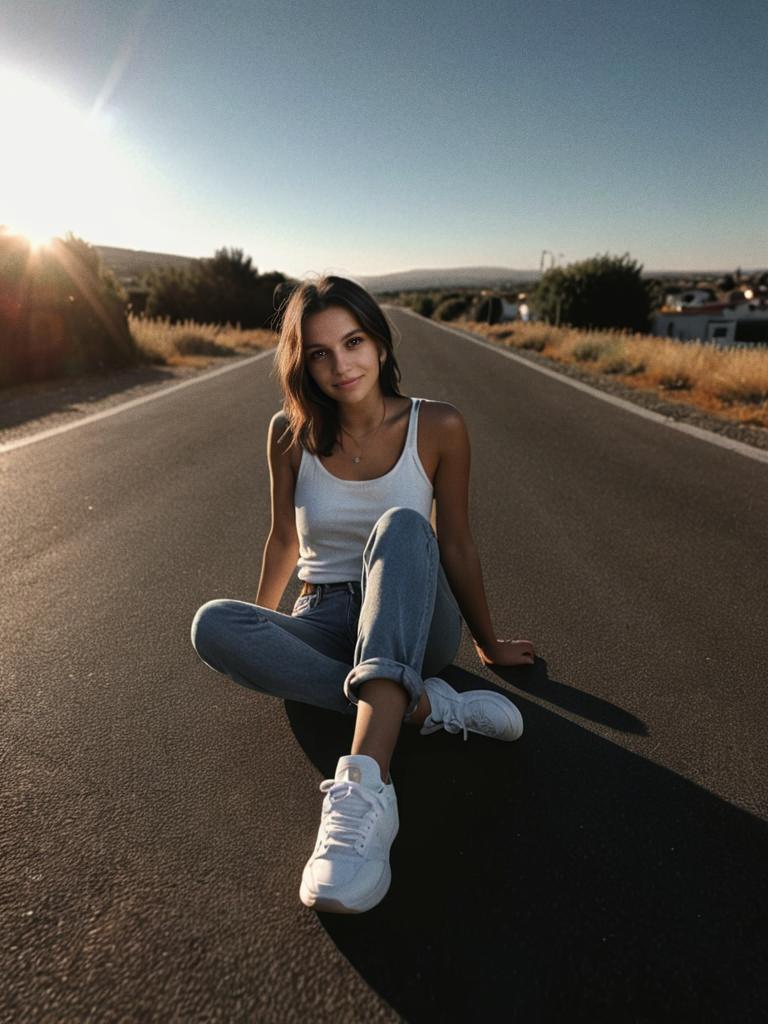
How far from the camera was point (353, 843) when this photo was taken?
4.69ft

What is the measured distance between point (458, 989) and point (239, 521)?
3202 mm

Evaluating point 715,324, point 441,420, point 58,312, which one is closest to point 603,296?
point 715,324

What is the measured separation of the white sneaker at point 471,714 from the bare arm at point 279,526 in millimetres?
662

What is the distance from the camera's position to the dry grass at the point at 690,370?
829 cm

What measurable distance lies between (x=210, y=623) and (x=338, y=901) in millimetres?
748

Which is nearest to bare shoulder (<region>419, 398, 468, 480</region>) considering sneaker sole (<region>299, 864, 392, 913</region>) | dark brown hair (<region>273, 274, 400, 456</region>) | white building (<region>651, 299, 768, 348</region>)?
dark brown hair (<region>273, 274, 400, 456</region>)

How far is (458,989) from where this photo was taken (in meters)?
1.25

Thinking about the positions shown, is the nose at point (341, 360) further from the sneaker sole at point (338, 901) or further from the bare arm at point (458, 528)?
the sneaker sole at point (338, 901)

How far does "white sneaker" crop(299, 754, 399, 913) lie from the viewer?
137 centimetres

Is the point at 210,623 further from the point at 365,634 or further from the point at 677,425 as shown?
the point at 677,425

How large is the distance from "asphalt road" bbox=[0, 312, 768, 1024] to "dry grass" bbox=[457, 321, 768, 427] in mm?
5489

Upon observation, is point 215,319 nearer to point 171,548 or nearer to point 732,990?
point 171,548

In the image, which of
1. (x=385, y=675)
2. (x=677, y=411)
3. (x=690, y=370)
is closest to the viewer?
(x=385, y=675)

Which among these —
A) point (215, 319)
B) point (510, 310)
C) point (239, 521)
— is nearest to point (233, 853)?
point (239, 521)
